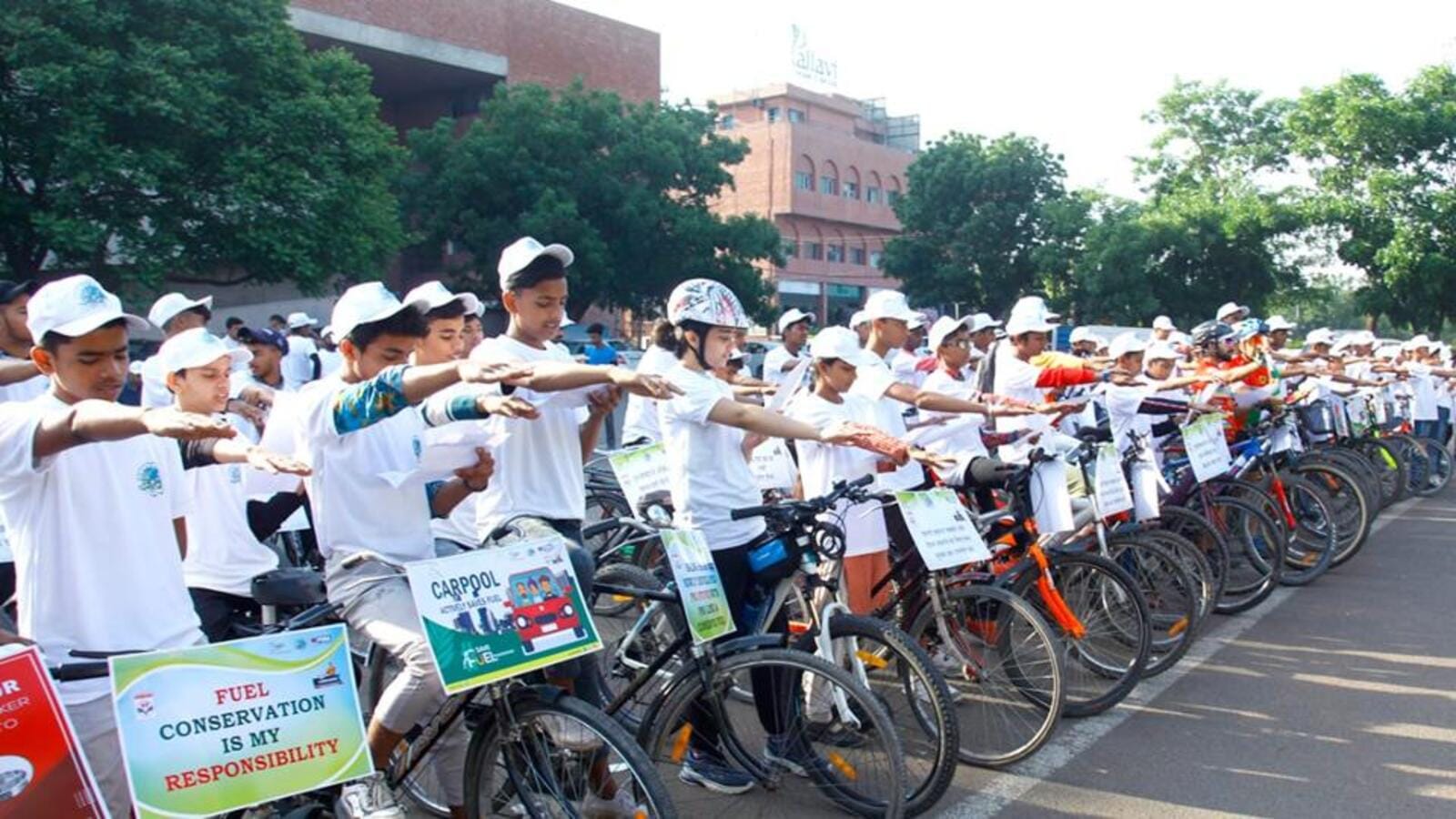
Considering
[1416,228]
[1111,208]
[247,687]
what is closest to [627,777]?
[247,687]

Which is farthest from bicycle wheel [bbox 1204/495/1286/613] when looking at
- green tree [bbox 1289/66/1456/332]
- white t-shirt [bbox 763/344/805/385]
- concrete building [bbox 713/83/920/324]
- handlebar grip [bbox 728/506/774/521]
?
concrete building [bbox 713/83/920/324]

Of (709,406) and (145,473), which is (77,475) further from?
(709,406)

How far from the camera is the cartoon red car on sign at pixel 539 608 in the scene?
329 cm

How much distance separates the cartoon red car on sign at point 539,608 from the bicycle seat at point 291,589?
30.9 inches

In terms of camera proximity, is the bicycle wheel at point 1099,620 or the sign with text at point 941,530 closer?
the sign with text at point 941,530

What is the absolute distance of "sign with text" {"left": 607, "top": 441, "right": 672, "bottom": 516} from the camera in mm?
6629

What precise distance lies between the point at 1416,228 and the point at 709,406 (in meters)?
22.2

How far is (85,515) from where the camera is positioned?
2869mm

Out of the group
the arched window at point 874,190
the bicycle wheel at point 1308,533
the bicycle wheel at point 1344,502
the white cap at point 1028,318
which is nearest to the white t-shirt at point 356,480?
the white cap at point 1028,318

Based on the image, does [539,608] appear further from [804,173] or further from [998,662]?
[804,173]

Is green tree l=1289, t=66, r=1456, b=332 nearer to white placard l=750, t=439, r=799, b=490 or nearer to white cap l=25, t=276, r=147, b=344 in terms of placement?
white placard l=750, t=439, r=799, b=490

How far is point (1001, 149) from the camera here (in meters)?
34.5

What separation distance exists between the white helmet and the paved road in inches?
76.2

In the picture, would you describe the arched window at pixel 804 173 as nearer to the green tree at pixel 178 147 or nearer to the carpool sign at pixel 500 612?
the green tree at pixel 178 147
